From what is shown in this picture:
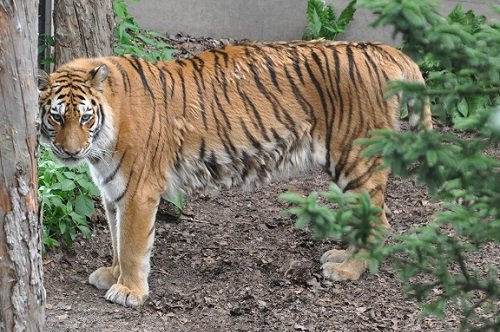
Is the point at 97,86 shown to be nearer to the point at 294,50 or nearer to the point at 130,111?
the point at 130,111

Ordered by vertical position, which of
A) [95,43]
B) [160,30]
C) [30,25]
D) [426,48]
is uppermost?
[426,48]

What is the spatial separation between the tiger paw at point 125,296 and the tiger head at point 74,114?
0.84 meters

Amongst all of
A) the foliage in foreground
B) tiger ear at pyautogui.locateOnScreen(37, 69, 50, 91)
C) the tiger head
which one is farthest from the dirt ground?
the foliage in foreground

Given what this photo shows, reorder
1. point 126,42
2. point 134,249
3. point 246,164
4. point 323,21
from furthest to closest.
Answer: point 323,21
point 126,42
point 246,164
point 134,249

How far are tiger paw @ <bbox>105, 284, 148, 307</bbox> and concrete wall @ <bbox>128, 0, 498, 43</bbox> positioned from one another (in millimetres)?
4283

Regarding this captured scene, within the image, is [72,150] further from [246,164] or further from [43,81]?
[246,164]

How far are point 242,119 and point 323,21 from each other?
3.56 meters

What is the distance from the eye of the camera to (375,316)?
5.28 metres

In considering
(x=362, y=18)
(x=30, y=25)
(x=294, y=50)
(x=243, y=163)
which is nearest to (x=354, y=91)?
(x=294, y=50)

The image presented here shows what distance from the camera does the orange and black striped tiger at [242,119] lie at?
5395mm

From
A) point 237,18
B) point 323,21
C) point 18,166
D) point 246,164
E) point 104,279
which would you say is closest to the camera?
point 18,166

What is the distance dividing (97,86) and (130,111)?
0.88 ft

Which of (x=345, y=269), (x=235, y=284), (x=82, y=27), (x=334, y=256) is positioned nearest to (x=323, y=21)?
(x=82, y=27)

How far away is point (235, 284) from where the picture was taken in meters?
5.71
